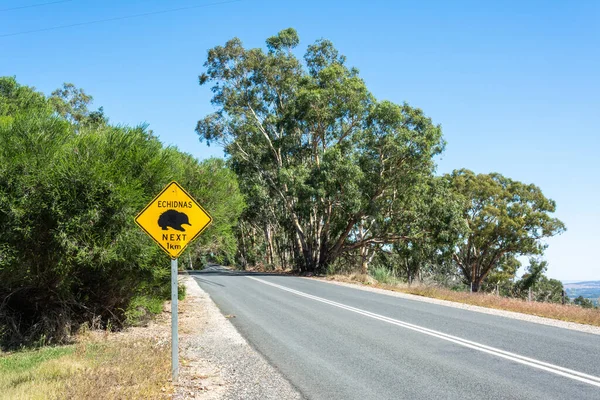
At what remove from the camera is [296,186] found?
34312 mm

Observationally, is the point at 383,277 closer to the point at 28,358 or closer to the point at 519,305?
the point at 519,305

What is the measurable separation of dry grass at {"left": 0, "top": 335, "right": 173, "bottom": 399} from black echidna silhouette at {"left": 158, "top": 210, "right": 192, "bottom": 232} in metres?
1.98

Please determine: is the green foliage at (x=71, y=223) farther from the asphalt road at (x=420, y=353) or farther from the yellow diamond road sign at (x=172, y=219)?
the asphalt road at (x=420, y=353)

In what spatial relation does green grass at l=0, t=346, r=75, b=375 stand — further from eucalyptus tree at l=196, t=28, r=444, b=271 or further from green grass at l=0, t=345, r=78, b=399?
eucalyptus tree at l=196, t=28, r=444, b=271

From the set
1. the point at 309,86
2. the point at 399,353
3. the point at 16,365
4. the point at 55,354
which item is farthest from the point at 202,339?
the point at 309,86

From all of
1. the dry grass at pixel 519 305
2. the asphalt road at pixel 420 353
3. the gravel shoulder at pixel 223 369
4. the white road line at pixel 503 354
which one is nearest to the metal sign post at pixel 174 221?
the gravel shoulder at pixel 223 369

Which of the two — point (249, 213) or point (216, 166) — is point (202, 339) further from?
point (249, 213)

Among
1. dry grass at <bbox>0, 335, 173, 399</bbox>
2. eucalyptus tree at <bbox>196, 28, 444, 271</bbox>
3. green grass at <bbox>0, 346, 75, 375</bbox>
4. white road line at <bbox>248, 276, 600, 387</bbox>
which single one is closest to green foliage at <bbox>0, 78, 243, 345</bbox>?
green grass at <bbox>0, 346, 75, 375</bbox>

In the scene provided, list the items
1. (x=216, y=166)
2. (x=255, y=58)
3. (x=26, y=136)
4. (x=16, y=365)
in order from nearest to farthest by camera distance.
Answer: (x=16, y=365) → (x=26, y=136) → (x=216, y=166) → (x=255, y=58)

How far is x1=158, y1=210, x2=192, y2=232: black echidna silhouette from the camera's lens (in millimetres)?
7203

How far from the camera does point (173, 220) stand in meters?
7.25

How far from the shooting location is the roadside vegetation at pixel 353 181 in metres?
34.0

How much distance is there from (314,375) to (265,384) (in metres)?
0.79

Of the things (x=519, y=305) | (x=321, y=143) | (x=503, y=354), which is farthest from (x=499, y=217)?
(x=503, y=354)
